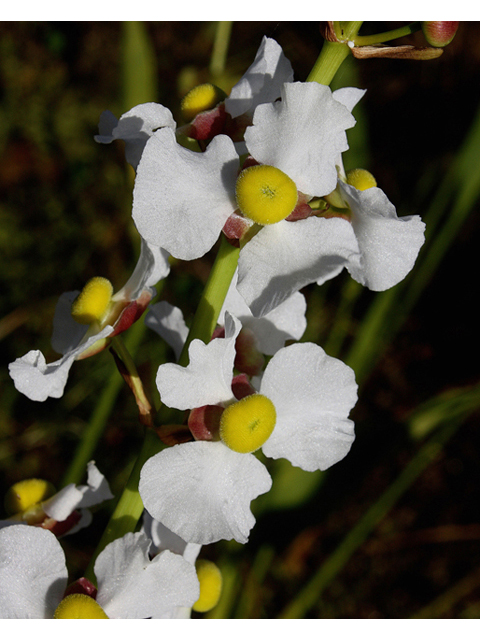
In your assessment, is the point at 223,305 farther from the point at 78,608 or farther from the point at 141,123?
the point at 78,608

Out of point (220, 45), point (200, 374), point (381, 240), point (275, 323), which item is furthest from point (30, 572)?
point (220, 45)

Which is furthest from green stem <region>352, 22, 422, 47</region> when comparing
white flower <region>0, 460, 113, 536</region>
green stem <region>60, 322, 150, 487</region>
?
green stem <region>60, 322, 150, 487</region>

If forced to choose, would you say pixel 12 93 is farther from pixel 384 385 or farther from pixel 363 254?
pixel 363 254

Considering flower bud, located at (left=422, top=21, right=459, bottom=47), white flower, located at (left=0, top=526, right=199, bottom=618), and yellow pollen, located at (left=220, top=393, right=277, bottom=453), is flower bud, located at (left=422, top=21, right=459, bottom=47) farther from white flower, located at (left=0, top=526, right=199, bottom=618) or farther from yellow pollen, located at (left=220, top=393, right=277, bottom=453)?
white flower, located at (left=0, top=526, right=199, bottom=618)

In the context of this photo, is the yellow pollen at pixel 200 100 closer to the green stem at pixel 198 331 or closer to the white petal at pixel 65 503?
the green stem at pixel 198 331

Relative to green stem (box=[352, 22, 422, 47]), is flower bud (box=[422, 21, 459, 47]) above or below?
above

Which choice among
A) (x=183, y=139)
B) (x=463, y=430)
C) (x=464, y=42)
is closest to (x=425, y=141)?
(x=464, y=42)
